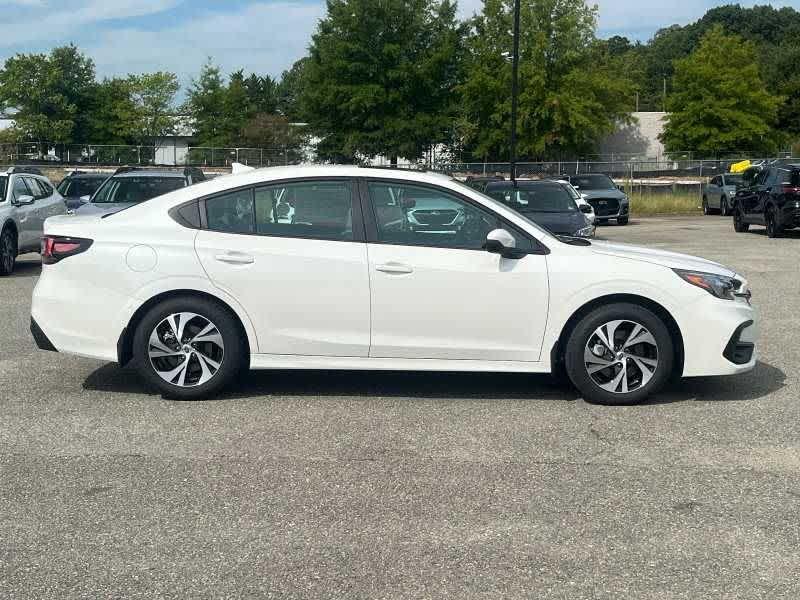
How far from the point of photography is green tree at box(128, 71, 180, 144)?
80.8 metres

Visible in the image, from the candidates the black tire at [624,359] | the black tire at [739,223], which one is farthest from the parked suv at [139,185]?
the black tire at [739,223]

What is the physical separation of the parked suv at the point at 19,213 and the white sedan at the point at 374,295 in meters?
9.17

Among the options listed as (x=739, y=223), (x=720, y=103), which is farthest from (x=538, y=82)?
(x=739, y=223)

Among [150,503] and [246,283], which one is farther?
[246,283]

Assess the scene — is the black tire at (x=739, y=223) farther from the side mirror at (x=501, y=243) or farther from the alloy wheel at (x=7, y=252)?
the side mirror at (x=501, y=243)

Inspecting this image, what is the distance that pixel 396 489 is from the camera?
5414mm

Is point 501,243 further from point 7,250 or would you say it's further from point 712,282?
point 7,250

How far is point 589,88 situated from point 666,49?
253 feet

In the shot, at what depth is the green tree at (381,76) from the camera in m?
65.4

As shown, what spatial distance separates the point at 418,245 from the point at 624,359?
160 centimetres

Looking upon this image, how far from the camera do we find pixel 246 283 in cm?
722

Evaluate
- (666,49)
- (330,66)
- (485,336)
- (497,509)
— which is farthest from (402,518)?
(666,49)

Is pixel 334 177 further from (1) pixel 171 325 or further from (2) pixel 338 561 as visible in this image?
(2) pixel 338 561

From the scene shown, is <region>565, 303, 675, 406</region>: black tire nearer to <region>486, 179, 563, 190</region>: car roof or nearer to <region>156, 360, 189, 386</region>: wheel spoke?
<region>156, 360, 189, 386</region>: wheel spoke
